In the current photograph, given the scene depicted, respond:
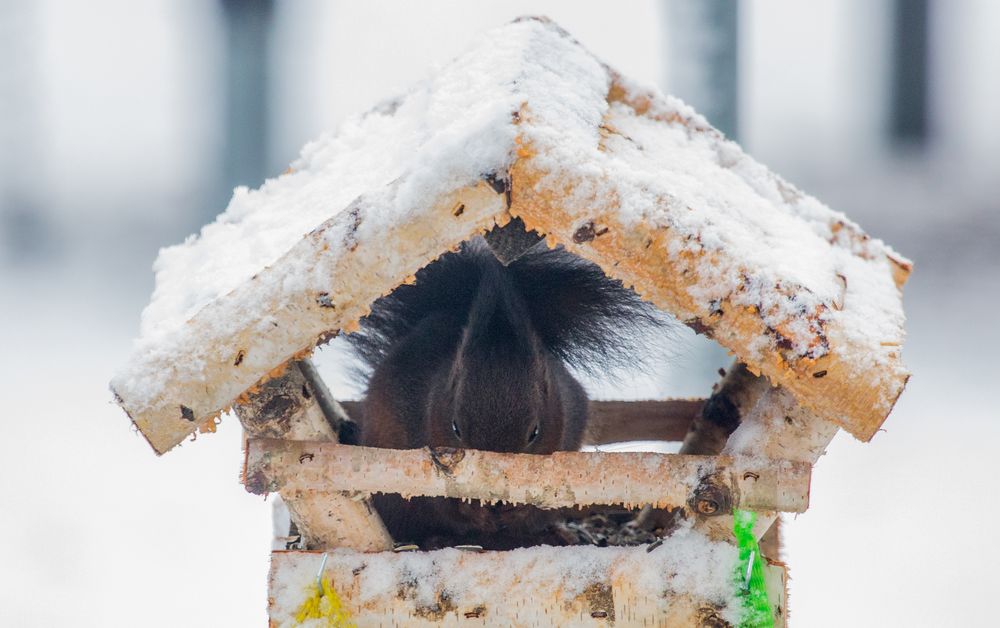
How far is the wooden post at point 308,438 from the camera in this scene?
5.61 feet

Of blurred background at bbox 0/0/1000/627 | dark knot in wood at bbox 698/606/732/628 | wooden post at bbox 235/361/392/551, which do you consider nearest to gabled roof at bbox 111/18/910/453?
wooden post at bbox 235/361/392/551

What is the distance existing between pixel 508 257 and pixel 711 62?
1910 millimetres

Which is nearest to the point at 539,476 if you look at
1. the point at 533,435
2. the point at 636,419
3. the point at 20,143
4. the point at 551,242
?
the point at 551,242

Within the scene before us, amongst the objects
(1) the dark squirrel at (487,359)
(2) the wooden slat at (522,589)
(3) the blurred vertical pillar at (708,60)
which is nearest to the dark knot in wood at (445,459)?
(2) the wooden slat at (522,589)

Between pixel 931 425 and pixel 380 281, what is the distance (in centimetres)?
425

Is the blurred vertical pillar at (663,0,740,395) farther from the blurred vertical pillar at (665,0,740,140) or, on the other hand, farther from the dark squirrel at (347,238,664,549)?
the dark squirrel at (347,238,664,549)

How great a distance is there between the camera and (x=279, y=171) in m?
4.61

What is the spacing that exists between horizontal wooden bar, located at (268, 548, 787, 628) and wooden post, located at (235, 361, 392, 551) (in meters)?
0.05

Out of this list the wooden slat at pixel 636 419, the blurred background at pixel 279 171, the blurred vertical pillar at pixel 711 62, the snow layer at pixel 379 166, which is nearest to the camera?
the snow layer at pixel 379 166

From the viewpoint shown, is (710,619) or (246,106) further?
(246,106)

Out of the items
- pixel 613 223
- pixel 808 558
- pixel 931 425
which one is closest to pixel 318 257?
pixel 613 223

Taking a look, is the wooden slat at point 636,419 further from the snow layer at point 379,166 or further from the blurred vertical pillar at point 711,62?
the blurred vertical pillar at point 711,62

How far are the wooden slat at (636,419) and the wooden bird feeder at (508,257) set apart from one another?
2.59 ft

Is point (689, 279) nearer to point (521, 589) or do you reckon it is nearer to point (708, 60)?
point (521, 589)
